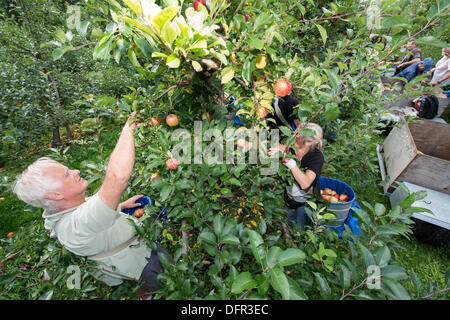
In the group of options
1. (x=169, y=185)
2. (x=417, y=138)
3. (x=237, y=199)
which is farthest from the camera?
(x=417, y=138)

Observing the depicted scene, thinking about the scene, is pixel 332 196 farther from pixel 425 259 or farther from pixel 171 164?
pixel 171 164

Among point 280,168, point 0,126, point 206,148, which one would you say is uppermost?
point 206,148

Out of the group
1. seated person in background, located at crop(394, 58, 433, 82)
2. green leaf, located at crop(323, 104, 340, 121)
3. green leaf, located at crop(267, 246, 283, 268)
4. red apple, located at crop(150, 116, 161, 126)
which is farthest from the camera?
seated person in background, located at crop(394, 58, 433, 82)

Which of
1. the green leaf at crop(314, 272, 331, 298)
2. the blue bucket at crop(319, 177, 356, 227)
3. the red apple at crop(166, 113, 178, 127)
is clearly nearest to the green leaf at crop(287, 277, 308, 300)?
the green leaf at crop(314, 272, 331, 298)

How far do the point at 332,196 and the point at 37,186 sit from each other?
2964 millimetres

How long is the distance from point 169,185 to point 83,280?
86 centimetres

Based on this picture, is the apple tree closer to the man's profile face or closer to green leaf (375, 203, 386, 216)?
green leaf (375, 203, 386, 216)

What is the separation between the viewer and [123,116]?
1.39 m

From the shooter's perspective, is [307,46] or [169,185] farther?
[307,46]

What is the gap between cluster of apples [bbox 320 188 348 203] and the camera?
8.71 ft

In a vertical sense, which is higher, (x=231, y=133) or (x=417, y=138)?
(x=231, y=133)
